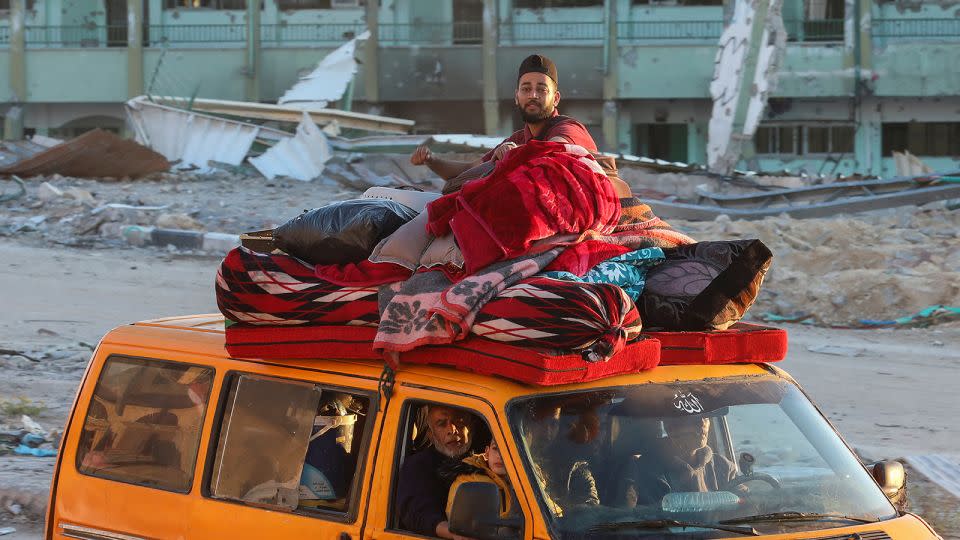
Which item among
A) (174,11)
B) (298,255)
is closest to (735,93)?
(174,11)

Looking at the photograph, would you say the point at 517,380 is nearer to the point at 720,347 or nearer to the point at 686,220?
the point at 720,347

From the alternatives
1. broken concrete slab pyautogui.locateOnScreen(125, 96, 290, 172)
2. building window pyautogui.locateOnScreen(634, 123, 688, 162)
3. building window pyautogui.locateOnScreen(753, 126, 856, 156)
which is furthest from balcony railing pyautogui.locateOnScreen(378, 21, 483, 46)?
broken concrete slab pyautogui.locateOnScreen(125, 96, 290, 172)

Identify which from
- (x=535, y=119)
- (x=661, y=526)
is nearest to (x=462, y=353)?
(x=661, y=526)

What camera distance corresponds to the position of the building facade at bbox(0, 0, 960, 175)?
3659 cm

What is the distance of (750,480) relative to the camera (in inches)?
165

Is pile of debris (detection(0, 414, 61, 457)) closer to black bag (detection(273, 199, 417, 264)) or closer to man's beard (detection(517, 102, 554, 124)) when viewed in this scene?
man's beard (detection(517, 102, 554, 124))

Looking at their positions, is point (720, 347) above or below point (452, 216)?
below

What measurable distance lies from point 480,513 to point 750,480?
3.14 feet

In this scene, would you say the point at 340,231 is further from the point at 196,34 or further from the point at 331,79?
the point at 196,34

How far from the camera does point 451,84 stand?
3781cm

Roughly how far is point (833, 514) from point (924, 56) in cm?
3443

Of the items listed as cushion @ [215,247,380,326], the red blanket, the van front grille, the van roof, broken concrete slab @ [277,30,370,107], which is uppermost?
broken concrete slab @ [277,30,370,107]

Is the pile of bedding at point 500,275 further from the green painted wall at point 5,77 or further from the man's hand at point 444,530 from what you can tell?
the green painted wall at point 5,77

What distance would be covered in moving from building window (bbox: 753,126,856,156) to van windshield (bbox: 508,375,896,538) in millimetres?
34311
